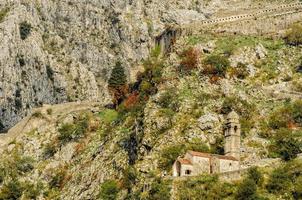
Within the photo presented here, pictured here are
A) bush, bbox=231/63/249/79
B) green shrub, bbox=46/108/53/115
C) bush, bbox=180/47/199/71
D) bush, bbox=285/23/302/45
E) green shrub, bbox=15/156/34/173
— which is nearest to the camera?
bush, bbox=231/63/249/79

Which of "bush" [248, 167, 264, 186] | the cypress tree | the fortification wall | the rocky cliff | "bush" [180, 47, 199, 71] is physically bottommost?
"bush" [248, 167, 264, 186]

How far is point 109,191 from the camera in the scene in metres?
80.4

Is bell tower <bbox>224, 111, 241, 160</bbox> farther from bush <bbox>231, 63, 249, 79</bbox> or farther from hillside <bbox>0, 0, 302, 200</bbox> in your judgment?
bush <bbox>231, 63, 249, 79</bbox>

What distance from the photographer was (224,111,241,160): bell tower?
7650 cm

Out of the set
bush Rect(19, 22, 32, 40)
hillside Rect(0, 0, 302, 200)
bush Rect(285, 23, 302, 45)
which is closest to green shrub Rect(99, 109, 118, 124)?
hillside Rect(0, 0, 302, 200)

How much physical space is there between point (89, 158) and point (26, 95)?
4377 cm

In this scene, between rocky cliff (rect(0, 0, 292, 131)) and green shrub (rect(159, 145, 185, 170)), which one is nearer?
green shrub (rect(159, 145, 185, 170))

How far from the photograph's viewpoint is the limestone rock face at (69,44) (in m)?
136

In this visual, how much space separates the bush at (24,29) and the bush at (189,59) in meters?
53.7

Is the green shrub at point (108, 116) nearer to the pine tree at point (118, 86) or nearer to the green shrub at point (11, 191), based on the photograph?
the pine tree at point (118, 86)

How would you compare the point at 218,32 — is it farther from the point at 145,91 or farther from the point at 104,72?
the point at 104,72

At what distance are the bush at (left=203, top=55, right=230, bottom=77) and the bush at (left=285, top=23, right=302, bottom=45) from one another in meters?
11.4

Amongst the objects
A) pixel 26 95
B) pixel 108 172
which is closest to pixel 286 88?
pixel 108 172

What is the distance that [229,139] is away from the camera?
7762 cm
